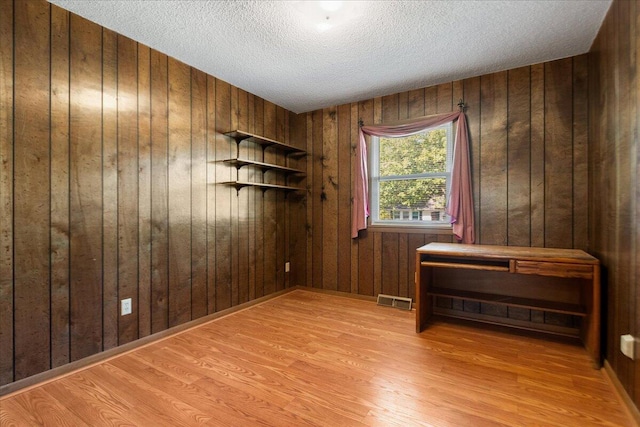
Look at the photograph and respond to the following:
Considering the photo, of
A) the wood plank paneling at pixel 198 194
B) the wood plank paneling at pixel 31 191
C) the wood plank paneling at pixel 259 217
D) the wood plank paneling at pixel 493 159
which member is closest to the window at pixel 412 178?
the wood plank paneling at pixel 493 159

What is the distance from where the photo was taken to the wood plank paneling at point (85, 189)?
79.3 inches

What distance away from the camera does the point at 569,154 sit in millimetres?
2576

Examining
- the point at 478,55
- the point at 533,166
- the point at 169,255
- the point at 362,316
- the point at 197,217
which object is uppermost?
the point at 478,55

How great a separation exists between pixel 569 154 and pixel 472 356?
1930mm

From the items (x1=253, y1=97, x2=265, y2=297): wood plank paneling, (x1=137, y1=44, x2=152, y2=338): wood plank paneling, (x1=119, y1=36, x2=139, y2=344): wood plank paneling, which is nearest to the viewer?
(x1=119, y1=36, x2=139, y2=344): wood plank paneling

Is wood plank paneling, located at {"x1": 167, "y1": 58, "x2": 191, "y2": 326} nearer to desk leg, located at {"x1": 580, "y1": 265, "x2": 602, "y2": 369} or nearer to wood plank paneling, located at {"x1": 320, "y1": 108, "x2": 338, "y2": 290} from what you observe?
wood plank paneling, located at {"x1": 320, "y1": 108, "x2": 338, "y2": 290}

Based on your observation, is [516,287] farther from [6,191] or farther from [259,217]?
[6,191]

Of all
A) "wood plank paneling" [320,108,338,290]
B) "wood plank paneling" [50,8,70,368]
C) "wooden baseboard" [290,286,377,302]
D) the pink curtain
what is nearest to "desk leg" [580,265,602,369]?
the pink curtain

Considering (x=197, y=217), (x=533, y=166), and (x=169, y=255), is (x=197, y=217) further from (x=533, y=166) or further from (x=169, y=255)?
(x=533, y=166)

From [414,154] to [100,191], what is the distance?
2.96 m

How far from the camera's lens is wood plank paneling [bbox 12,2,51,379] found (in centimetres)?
178

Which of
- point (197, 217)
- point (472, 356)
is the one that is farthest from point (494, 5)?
point (197, 217)

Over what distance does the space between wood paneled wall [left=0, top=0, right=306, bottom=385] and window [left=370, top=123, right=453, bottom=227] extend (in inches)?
67.4

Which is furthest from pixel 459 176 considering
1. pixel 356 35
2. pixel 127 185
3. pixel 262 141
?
pixel 127 185
